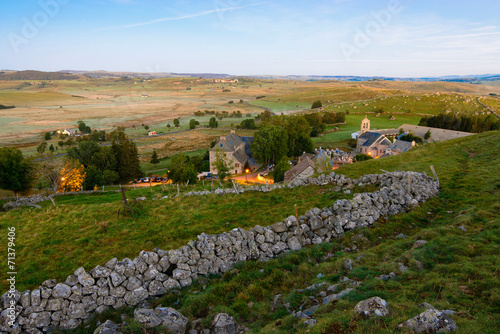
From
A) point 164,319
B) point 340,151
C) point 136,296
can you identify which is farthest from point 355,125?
point 164,319

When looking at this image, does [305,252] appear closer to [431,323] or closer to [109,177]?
[431,323]

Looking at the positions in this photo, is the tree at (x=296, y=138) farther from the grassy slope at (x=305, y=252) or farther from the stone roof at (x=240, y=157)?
the grassy slope at (x=305, y=252)

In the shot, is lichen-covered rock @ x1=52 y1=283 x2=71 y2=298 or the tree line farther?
the tree line

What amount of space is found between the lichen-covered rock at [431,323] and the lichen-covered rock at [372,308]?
64 cm

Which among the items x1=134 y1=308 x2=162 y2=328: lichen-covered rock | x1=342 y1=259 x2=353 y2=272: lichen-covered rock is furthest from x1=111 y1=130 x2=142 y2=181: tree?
x1=342 y1=259 x2=353 y2=272: lichen-covered rock

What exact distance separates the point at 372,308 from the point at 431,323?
1256mm

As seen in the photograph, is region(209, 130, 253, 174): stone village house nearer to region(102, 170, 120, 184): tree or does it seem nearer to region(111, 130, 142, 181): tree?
region(111, 130, 142, 181): tree

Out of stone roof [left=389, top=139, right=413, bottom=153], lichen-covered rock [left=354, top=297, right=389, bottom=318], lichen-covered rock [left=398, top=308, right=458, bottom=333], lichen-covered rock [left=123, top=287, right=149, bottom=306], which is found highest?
lichen-covered rock [left=398, top=308, right=458, bottom=333]

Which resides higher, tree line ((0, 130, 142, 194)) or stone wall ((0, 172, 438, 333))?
stone wall ((0, 172, 438, 333))

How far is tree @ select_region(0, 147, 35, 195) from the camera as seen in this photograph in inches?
1411

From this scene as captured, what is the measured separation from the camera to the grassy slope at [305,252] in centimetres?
716

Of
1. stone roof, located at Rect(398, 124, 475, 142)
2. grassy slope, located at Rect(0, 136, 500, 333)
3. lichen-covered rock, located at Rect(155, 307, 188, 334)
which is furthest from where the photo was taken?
stone roof, located at Rect(398, 124, 475, 142)

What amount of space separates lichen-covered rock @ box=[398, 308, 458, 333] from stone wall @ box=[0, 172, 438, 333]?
6847 millimetres

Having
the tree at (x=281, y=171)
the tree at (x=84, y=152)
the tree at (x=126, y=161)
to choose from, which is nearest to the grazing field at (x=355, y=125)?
the tree at (x=281, y=171)
